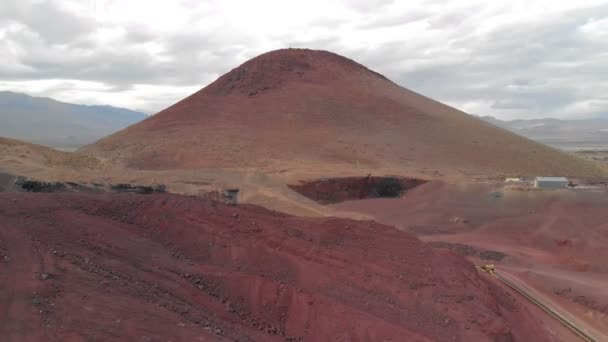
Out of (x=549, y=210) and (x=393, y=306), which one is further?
(x=549, y=210)

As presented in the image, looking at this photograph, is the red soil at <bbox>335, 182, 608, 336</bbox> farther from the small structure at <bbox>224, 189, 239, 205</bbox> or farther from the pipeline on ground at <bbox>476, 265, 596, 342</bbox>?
the small structure at <bbox>224, 189, 239, 205</bbox>

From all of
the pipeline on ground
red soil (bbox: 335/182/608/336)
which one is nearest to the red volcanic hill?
red soil (bbox: 335/182/608/336)

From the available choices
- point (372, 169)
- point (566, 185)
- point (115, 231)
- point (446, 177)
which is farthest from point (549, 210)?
point (115, 231)

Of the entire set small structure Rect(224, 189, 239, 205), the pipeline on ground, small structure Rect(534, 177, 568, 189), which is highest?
small structure Rect(534, 177, 568, 189)

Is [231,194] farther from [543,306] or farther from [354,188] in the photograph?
[354,188]

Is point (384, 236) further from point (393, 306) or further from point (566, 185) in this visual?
point (566, 185)

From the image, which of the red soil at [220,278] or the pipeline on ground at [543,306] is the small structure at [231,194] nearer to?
the red soil at [220,278]
